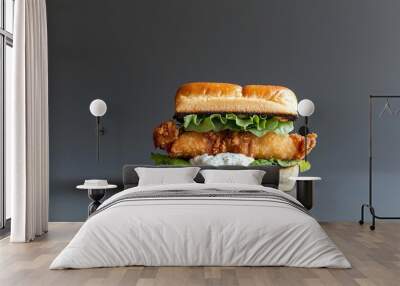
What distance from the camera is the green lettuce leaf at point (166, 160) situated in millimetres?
7008

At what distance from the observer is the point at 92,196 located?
6668 millimetres

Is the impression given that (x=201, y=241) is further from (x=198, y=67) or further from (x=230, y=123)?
(x=198, y=67)

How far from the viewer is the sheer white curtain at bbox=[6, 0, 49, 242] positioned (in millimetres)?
5711

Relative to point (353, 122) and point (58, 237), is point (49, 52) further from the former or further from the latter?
point (353, 122)

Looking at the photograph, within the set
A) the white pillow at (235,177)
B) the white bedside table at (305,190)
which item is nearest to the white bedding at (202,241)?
the white pillow at (235,177)

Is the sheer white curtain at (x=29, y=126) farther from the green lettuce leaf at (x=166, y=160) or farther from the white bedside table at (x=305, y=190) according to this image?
the white bedside table at (x=305, y=190)

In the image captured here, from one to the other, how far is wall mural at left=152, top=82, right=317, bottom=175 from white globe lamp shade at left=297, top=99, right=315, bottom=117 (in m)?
0.16

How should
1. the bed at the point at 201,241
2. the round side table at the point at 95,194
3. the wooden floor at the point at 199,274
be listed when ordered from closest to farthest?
1. the wooden floor at the point at 199,274
2. the bed at the point at 201,241
3. the round side table at the point at 95,194

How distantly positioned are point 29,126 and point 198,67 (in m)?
2.27

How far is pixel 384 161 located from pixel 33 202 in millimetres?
4060

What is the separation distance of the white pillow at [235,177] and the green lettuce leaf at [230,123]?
1.82ft

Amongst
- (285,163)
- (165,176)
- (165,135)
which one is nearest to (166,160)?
(165,135)

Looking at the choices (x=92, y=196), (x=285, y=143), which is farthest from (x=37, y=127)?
Result: (x=285, y=143)

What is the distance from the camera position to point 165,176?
6.45m
